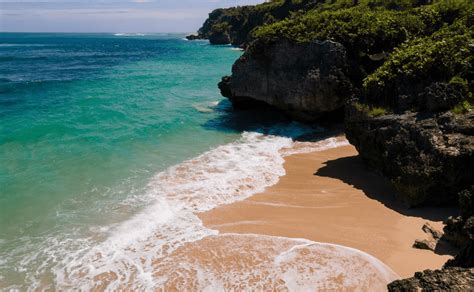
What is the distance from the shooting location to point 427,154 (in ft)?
36.6

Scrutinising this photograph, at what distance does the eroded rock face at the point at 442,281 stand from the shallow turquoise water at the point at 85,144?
8204 mm

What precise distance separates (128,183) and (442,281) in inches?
437

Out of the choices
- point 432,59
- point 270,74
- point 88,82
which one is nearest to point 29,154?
point 270,74

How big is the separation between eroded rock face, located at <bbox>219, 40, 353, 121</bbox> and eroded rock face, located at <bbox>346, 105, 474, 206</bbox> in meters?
6.02

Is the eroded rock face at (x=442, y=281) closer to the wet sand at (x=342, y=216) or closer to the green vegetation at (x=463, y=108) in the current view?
the wet sand at (x=342, y=216)

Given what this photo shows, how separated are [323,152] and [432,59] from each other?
571 cm

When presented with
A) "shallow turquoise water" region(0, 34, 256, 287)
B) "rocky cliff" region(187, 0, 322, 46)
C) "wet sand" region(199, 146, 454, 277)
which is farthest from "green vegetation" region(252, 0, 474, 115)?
"rocky cliff" region(187, 0, 322, 46)

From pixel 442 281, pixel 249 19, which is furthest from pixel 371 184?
pixel 249 19

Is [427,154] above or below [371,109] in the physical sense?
below

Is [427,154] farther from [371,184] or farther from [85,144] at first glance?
[85,144]

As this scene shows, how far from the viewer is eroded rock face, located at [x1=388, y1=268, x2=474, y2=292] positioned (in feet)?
15.3

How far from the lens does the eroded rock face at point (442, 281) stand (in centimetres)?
465

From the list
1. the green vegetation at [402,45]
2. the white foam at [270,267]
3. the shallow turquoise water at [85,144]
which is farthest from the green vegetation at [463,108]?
the shallow turquoise water at [85,144]

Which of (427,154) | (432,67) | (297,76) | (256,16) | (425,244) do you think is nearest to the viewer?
(425,244)
